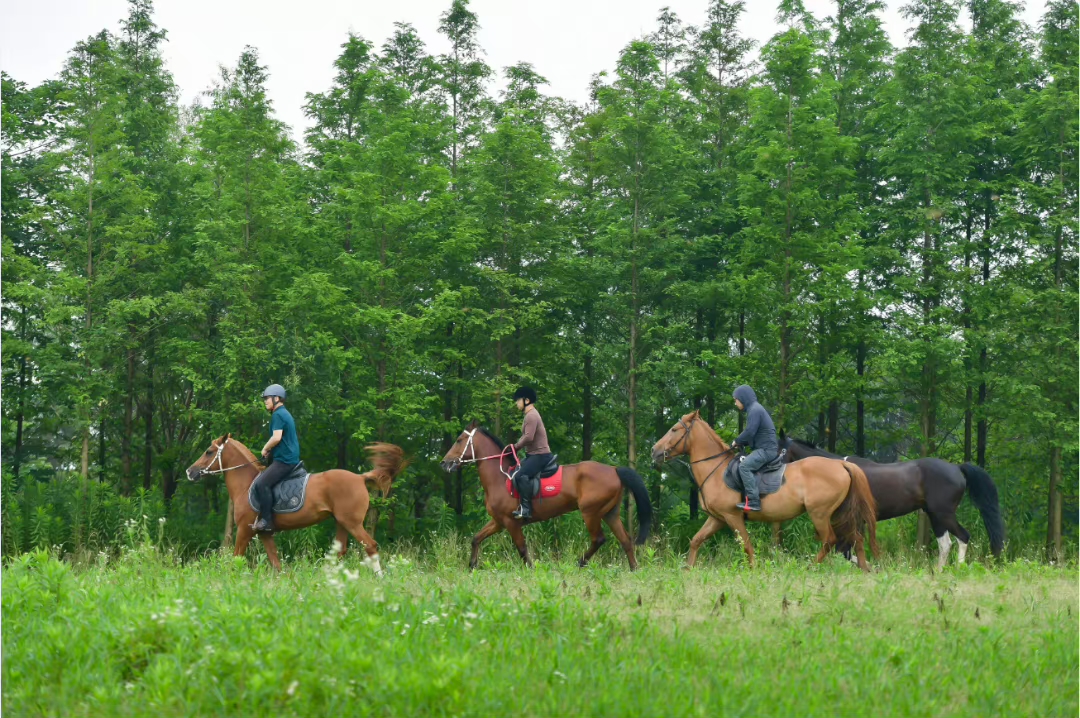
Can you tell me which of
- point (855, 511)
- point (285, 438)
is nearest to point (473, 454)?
point (285, 438)

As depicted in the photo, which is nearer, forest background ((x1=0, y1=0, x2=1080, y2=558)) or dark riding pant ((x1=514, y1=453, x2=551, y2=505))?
dark riding pant ((x1=514, y1=453, x2=551, y2=505))

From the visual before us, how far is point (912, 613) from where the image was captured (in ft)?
30.4

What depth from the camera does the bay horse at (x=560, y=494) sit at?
49.2ft

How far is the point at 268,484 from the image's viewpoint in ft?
47.3

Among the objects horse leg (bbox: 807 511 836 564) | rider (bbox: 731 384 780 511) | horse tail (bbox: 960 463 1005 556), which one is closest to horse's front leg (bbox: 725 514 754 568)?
rider (bbox: 731 384 780 511)

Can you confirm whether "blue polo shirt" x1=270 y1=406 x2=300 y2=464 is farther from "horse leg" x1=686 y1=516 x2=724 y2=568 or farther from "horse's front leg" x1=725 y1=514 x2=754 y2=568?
"horse's front leg" x1=725 y1=514 x2=754 y2=568

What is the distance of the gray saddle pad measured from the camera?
14.5 m

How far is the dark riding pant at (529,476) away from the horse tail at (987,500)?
21.8 feet

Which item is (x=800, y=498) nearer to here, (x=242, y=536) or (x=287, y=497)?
(x=287, y=497)

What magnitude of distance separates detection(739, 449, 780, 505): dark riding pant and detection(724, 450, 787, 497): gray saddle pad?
0.12 m

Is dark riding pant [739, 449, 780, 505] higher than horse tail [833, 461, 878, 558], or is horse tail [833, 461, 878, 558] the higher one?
dark riding pant [739, 449, 780, 505]

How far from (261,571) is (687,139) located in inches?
816

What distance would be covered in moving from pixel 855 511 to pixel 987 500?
342 centimetres

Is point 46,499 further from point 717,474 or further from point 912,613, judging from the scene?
point 912,613
